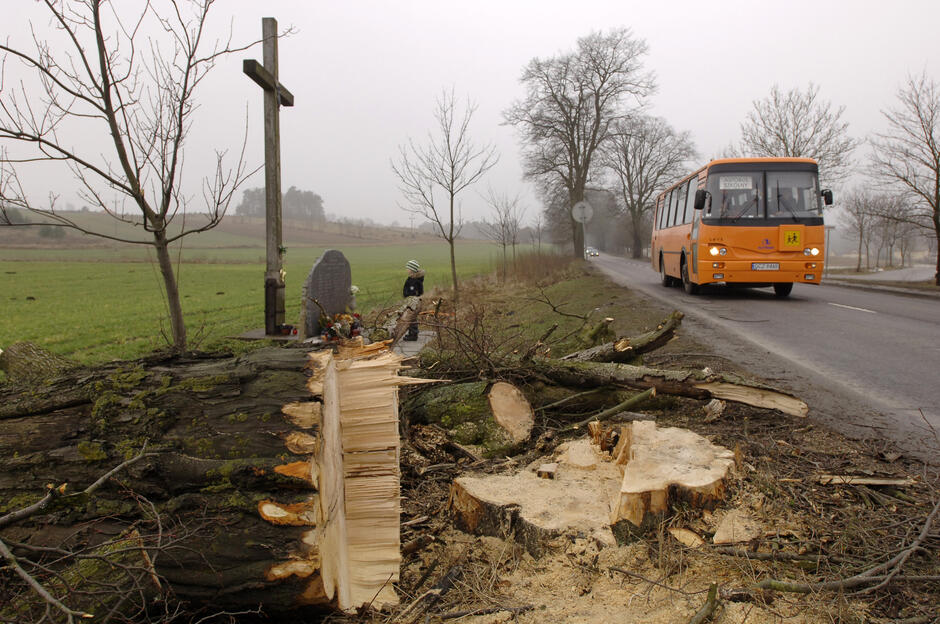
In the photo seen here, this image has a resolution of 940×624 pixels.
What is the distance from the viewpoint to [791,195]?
39.1 feet

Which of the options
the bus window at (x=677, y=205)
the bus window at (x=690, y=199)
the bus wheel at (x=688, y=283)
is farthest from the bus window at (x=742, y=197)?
the bus window at (x=677, y=205)

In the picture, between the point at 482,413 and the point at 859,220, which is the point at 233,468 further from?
the point at 859,220

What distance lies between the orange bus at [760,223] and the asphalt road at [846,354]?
66 cm

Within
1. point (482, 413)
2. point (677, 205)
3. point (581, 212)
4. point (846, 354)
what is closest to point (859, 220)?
point (581, 212)

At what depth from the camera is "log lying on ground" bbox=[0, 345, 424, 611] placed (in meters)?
2.14

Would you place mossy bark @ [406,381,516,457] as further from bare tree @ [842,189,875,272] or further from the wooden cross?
bare tree @ [842,189,875,272]

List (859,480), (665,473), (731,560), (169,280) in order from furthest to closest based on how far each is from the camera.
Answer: (169,280) → (859,480) → (665,473) → (731,560)

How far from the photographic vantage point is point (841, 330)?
8414 millimetres

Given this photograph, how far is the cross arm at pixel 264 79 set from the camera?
327 inches

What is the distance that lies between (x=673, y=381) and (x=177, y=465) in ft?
10.5

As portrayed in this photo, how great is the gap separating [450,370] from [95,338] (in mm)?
12006

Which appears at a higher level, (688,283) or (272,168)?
(272,168)

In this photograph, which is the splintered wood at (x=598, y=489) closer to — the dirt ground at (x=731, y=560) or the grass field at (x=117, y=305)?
the dirt ground at (x=731, y=560)

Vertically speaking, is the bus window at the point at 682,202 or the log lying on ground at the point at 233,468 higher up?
the bus window at the point at 682,202
